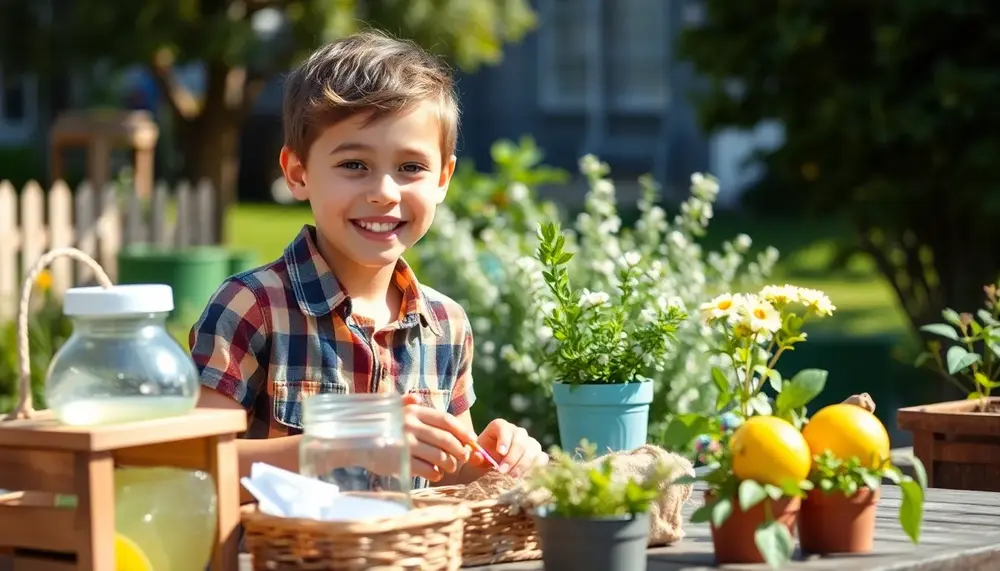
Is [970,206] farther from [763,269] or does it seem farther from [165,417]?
[165,417]

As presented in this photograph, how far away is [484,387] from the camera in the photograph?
197 inches

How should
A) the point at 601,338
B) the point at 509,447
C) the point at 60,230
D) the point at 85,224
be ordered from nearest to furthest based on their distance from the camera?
the point at 509,447, the point at 601,338, the point at 60,230, the point at 85,224

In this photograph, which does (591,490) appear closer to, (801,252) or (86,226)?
(801,252)

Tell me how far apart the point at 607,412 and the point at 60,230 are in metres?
7.41

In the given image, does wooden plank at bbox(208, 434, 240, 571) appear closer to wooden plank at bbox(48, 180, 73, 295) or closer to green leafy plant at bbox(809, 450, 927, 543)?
green leafy plant at bbox(809, 450, 927, 543)

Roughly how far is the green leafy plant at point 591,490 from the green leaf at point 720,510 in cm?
9

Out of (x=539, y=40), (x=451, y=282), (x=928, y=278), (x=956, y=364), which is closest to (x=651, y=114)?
(x=539, y=40)

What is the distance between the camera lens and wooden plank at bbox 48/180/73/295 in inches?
382

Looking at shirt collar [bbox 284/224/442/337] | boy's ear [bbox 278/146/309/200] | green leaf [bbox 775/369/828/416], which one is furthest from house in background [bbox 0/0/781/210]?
green leaf [bbox 775/369/828/416]

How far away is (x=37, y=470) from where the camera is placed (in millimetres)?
1733

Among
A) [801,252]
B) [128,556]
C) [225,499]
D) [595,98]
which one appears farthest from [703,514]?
[595,98]

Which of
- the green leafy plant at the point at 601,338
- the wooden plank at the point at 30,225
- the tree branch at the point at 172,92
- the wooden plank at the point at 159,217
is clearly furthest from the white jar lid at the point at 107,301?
the tree branch at the point at 172,92

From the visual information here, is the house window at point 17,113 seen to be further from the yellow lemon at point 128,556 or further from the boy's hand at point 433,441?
the yellow lemon at point 128,556

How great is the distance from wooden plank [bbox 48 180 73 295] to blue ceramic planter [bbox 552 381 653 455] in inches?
279
